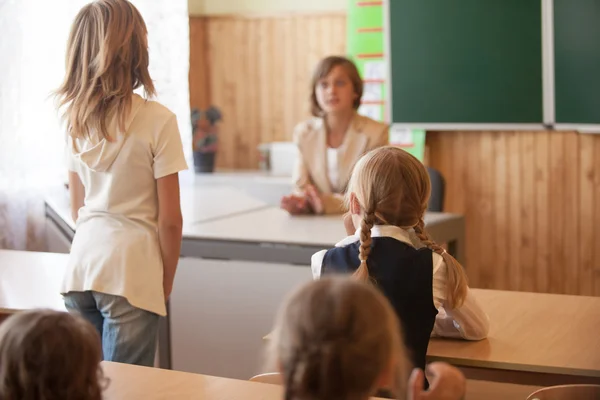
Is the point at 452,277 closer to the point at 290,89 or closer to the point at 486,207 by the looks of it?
the point at 486,207

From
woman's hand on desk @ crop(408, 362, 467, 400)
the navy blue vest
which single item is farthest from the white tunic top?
woman's hand on desk @ crop(408, 362, 467, 400)

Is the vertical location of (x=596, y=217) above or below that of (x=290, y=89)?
below

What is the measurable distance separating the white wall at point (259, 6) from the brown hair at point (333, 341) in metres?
5.65

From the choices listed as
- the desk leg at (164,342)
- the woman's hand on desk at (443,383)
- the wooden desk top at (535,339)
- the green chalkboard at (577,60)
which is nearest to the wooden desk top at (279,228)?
the desk leg at (164,342)

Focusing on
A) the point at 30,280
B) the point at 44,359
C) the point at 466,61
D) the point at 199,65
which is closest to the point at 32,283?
the point at 30,280

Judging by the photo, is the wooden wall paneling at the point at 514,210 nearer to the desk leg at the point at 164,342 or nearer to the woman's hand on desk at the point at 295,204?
the woman's hand on desk at the point at 295,204

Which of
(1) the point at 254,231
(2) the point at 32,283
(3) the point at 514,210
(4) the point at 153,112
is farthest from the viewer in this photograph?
(3) the point at 514,210

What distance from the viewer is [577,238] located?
15.5 feet

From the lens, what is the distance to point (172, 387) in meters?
1.82

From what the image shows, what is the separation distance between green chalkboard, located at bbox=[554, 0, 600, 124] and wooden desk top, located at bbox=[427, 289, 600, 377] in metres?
2.10

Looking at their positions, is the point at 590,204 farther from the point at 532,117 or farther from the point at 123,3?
the point at 123,3

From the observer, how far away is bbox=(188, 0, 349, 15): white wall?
6699 millimetres

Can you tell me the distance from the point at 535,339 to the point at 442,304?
9.7 inches

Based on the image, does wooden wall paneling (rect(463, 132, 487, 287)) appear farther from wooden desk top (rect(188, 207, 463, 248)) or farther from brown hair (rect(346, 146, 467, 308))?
brown hair (rect(346, 146, 467, 308))
